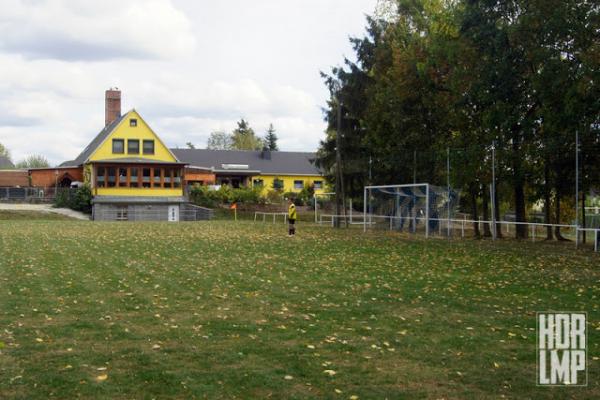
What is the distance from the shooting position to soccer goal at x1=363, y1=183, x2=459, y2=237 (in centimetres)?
2789

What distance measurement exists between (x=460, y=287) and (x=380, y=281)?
1.63 meters

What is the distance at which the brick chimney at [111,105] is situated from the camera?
208 ft

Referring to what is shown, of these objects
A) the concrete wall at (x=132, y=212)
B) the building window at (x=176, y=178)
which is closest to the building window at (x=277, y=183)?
the building window at (x=176, y=178)

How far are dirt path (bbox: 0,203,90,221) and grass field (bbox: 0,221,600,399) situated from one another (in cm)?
3181

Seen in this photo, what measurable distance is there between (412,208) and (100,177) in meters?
31.5

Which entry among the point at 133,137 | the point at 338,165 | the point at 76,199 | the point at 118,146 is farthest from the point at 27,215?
the point at 338,165

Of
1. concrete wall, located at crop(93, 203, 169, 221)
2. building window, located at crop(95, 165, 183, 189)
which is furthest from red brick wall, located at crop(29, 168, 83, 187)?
concrete wall, located at crop(93, 203, 169, 221)

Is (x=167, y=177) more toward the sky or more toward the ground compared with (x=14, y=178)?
more toward the ground

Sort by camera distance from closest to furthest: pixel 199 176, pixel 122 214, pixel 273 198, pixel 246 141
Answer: pixel 122 214 < pixel 273 198 < pixel 199 176 < pixel 246 141

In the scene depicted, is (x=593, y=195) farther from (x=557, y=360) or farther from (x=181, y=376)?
(x=181, y=376)

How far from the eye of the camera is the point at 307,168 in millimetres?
74188

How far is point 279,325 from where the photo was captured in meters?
9.03

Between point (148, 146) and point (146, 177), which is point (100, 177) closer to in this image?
point (146, 177)

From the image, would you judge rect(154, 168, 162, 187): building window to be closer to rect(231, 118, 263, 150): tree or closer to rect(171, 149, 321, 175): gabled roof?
rect(171, 149, 321, 175): gabled roof
